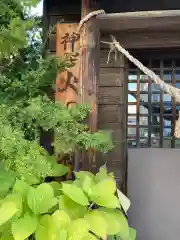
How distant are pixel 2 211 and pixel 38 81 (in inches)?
28.7

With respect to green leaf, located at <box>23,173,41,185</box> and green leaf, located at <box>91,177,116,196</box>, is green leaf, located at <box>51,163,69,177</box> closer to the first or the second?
green leaf, located at <box>23,173,41,185</box>

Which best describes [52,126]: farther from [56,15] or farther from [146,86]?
[56,15]

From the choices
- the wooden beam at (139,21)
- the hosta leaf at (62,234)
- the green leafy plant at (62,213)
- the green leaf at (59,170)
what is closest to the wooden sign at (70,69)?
the wooden beam at (139,21)

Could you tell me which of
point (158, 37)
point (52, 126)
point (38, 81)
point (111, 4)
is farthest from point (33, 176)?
point (111, 4)

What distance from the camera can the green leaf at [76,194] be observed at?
4.67 feet

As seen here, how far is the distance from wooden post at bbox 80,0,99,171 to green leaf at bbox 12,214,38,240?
600 millimetres

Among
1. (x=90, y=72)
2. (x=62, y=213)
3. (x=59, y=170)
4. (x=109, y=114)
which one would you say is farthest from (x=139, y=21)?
(x=62, y=213)

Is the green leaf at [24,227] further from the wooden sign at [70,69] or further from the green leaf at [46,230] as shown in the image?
the wooden sign at [70,69]

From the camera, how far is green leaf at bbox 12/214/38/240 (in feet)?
4.21

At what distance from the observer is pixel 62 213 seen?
135 centimetres

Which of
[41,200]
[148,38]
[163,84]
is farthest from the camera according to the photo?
[148,38]

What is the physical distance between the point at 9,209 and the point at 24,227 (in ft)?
0.33

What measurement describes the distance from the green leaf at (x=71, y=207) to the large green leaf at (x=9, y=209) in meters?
0.19

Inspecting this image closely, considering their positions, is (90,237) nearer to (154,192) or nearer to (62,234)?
(62,234)
